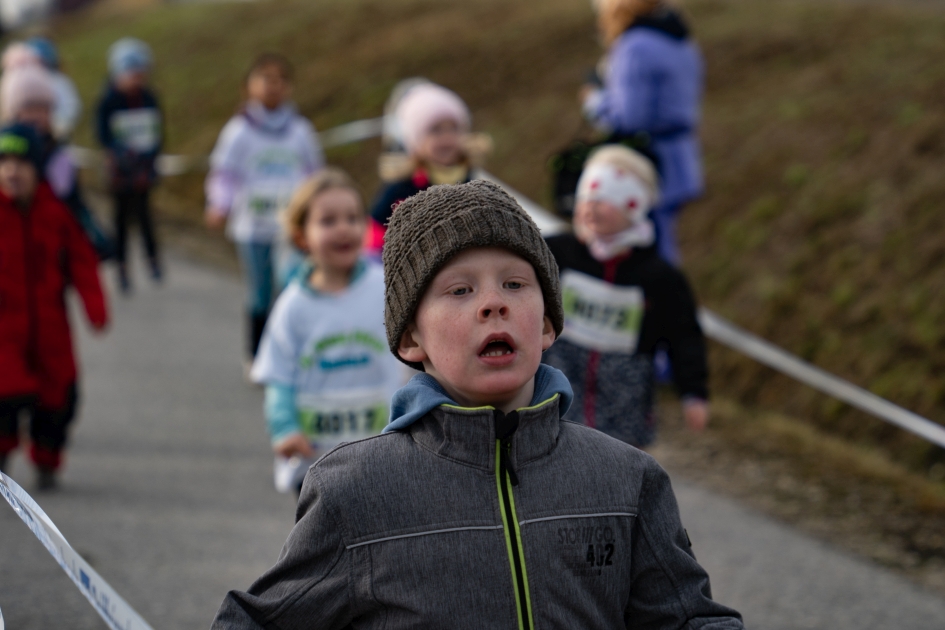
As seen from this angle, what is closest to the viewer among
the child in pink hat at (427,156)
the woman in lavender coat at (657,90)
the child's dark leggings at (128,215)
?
the child in pink hat at (427,156)

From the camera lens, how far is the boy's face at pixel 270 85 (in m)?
8.91

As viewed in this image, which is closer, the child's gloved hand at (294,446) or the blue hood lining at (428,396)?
the blue hood lining at (428,396)

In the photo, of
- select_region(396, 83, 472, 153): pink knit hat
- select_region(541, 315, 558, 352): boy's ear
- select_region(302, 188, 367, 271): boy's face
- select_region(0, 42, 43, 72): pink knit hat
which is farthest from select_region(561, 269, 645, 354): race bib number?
select_region(0, 42, 43, 72): pink knit hat

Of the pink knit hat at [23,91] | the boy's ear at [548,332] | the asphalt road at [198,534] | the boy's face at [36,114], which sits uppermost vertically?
the pink knit hat at [23,91]

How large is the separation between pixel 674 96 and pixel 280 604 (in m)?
5.97

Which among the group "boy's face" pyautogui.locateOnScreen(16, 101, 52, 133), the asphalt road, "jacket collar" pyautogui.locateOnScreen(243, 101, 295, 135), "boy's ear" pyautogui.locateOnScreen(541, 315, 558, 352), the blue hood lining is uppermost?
"boy's face" pyautogui.locateOnScreen(16, 101, 52, 133)

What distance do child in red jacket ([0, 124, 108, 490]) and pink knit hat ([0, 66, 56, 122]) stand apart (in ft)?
6.37

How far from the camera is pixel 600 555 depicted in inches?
85.1

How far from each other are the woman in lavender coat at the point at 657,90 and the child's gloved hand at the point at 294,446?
132 inches

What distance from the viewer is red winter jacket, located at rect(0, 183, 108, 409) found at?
248 inches

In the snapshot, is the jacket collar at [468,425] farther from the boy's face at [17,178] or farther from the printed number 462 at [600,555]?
the boy's face at [17,178]

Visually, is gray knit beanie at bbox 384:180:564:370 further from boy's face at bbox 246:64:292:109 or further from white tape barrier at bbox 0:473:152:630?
boy's face at bbox 246:64:292:109

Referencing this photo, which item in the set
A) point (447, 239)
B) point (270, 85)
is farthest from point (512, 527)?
point (270, 85)

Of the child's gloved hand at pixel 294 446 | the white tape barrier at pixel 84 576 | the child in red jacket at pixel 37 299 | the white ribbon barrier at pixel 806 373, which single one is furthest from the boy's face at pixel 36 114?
the white tape barrier at pixel 84 576
